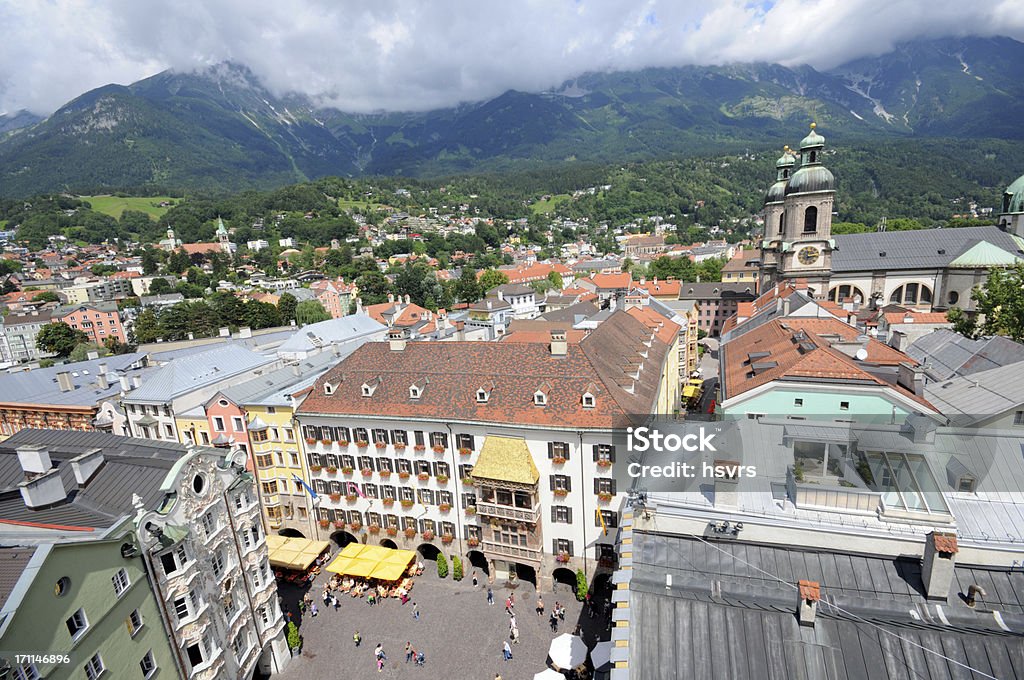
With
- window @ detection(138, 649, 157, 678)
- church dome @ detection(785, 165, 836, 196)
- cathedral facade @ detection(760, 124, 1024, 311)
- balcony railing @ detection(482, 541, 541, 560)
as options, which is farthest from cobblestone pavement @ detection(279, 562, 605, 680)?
church dome @ detection(785, 165, 836, 196)

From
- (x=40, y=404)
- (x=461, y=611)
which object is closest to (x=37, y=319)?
(x=40, y=404)

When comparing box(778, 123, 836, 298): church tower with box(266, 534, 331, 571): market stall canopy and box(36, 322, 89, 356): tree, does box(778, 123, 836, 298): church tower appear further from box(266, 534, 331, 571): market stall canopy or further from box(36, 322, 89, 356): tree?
box(36, 322, 89, 356): tree

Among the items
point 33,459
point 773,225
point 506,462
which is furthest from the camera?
point 773,225

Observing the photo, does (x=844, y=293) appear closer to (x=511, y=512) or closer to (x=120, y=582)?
(x=511, y=512)

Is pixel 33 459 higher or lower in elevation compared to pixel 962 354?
higher

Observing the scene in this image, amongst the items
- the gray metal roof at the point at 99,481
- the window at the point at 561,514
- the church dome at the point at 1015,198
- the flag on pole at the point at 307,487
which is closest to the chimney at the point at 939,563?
the window at the point at 561,514

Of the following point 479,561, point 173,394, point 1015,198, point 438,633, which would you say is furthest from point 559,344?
point 1015,198

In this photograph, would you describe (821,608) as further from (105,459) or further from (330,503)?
(330,503)
